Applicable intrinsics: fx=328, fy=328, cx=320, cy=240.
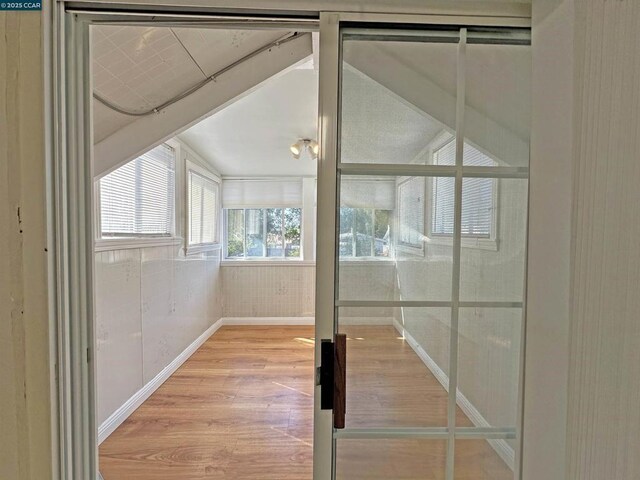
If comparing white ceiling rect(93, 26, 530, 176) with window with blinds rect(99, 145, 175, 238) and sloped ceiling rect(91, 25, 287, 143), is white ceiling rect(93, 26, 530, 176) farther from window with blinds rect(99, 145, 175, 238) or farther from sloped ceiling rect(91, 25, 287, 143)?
window with blinds rect(99, 145, 175, 238)

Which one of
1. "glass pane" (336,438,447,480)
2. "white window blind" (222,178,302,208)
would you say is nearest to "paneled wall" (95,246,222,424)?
"white window blind" (222,178,302,208)

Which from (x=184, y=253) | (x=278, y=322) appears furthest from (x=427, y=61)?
(x=278, y=322)

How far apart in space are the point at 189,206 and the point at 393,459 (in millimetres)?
3172

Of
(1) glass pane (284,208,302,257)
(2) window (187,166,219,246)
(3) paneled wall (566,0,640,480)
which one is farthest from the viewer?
(1) glass pane (284,208,302,257)

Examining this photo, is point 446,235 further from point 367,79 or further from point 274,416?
point 274,416

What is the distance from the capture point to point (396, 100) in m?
0.94

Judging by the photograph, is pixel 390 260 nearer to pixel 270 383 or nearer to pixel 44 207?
pixel 44 207

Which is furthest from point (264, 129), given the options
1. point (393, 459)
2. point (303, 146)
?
point (393, 459)

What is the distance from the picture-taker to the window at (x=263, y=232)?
4812 mm

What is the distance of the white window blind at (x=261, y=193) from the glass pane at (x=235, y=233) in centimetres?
20

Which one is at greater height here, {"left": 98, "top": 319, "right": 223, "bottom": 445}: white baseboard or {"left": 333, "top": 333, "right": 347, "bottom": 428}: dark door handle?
{"left": 333, "top": 333, "right": 347, "bottom": 428}: dark door handle

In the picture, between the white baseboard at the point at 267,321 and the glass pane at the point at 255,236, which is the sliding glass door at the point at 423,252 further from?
the glass pane at the point at 255,236

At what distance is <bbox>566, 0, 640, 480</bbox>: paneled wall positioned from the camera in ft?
1.62

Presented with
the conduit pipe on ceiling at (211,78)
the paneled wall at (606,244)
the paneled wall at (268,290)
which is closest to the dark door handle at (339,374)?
the paneled wall at (606,244)
